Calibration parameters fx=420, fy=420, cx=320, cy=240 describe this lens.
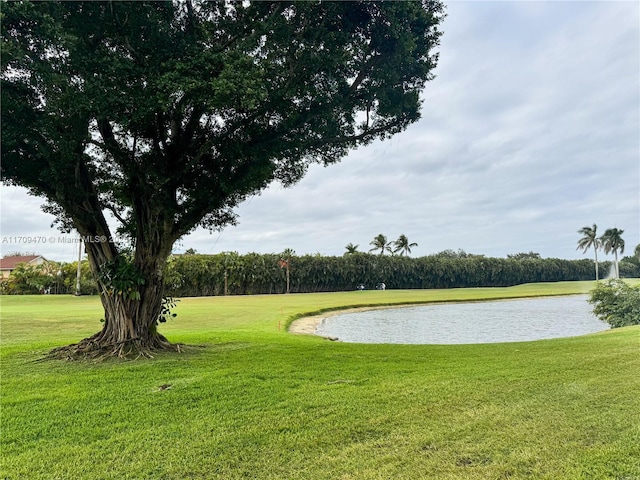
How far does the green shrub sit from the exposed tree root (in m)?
17.5

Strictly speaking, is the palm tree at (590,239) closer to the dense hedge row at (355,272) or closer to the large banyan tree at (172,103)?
the dense hedge row at (355,272)

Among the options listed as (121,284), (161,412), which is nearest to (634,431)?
(161,412)

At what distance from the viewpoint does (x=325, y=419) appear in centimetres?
420

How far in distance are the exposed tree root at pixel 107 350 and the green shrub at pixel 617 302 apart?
17467mm

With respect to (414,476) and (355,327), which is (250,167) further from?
(355,327)

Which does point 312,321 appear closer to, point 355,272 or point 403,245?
point 355,272

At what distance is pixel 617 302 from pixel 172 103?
63.9 feet

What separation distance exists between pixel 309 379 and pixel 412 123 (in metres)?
5.86

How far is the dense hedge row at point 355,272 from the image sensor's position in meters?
50.0

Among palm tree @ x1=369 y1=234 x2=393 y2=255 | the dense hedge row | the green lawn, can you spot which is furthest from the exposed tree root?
palm tree @ x1=369 y1=234 x2=393 y2=255

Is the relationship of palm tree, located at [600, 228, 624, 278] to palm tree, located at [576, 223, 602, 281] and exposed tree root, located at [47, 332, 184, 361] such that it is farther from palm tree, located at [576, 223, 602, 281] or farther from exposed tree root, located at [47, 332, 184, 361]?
exposed tree root, located at [47, 332, 184, 361]

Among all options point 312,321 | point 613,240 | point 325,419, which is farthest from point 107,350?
point 613,240

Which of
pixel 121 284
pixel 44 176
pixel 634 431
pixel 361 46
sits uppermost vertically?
pixel 361 46

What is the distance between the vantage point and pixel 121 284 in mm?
8188
